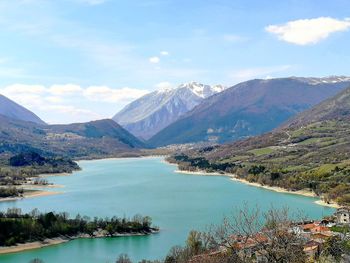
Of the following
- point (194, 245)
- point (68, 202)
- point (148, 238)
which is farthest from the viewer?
point (68, 202)

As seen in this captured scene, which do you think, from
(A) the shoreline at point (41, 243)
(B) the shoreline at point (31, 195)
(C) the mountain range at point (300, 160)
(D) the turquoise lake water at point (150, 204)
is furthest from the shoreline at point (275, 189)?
(B) the shoreline at point (31, 195)

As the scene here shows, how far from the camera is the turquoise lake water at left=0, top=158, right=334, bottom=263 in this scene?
49.7 metres

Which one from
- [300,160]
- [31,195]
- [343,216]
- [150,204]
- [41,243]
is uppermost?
[300,160]

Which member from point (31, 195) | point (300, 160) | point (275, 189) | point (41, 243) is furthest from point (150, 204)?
point (300, 160)

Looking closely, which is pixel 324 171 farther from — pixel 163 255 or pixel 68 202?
pixel 163 255

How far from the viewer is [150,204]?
80.6 metres

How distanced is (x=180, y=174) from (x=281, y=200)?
207 ft

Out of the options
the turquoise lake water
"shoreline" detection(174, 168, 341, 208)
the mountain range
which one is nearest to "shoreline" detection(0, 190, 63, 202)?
the turquoise lake water

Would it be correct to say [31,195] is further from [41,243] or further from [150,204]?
[41,243]

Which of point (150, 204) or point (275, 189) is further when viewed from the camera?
point (275, 189)

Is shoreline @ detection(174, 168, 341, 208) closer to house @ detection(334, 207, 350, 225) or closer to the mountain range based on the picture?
the mountain range

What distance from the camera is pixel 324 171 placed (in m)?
100

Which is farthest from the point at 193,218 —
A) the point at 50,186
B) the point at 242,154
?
the point at 242,154

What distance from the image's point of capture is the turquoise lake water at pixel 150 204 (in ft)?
163
